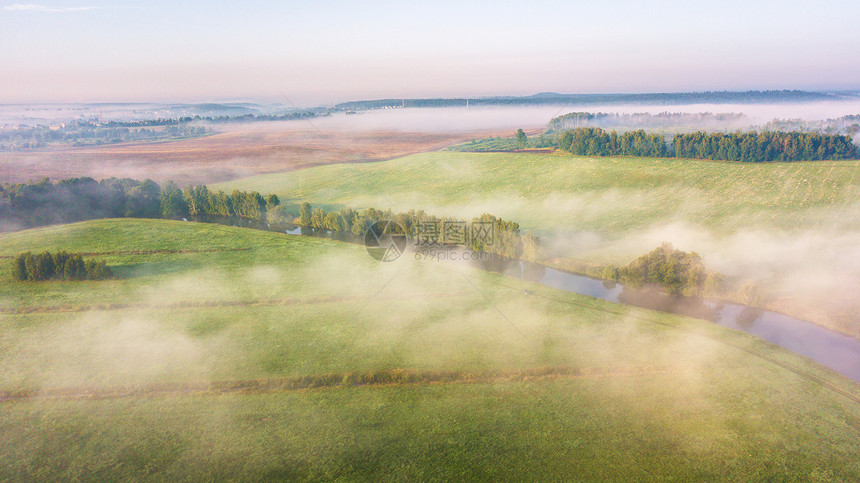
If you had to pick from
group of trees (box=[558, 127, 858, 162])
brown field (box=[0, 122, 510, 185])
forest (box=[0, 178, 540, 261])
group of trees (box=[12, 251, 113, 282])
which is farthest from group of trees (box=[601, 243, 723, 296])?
brown field (box=[0, 122, 510, 185])

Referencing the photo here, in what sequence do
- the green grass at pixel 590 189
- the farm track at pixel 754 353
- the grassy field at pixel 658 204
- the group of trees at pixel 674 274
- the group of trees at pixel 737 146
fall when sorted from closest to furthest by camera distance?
1. the farm track at pixel 754 353
2. the group of trees at pixel 674 274
3. the grassy field at pixel 658 204
4. the green grass at pixel 590 189
5. the group of trees at pixel 737 146

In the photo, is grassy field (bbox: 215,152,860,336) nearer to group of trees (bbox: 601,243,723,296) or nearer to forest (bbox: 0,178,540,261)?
group of trees (bbox: 601,243,723,296)

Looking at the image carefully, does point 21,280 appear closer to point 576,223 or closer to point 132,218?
point 132,218

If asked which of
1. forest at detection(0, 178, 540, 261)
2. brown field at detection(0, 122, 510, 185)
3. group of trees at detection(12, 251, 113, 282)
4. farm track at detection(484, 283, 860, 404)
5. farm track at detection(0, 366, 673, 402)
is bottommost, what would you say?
farm track at detection(0, 366, 673, 402)

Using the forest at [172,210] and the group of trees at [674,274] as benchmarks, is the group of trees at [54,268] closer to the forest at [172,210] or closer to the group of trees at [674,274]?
the forest at [172,210]

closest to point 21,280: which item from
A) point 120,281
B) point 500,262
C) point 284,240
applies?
point 120,281


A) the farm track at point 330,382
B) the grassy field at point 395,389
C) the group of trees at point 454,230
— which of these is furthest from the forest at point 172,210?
the farm track at point 330,382
